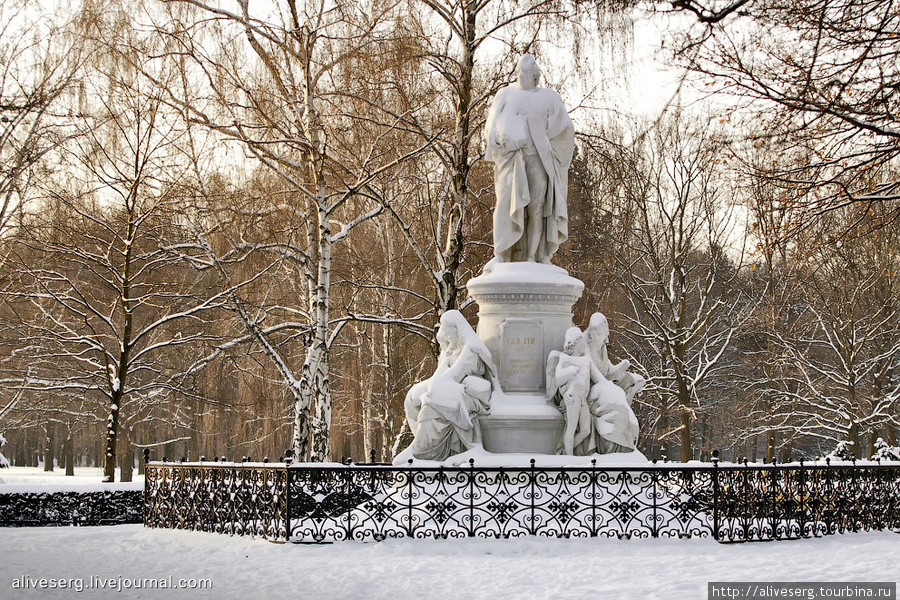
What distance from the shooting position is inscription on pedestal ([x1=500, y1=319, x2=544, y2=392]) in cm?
1175

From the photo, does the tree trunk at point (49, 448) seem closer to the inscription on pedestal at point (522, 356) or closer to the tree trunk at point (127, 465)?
the tree trunk at point (127, 465)

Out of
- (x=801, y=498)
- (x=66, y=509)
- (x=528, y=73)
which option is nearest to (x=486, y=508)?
(x=801, y=498)

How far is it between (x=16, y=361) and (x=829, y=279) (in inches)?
889

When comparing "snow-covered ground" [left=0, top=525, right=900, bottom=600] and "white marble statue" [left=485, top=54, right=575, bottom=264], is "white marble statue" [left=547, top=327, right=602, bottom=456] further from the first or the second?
"snow-covered ground" [left=0, top=525, right=900, bottom=600]

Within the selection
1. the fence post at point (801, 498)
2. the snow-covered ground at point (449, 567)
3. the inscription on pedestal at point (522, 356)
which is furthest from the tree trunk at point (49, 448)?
the fence post at point (801, 498)

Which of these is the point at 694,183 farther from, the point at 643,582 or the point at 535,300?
the point at 643,582

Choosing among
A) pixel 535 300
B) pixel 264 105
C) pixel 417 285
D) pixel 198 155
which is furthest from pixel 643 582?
pixel 417 285

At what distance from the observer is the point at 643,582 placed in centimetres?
736

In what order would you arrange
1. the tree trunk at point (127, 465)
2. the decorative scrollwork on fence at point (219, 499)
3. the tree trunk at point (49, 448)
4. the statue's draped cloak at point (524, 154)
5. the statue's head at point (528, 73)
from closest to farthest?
the decorative scrollwork on fence at point (219, 499)
the statue's draped cloak at point (524, 154)
the statue's head at point (528, 73)
the tree trunk at point (127, 465)
the tree trunk at point (49, 448)

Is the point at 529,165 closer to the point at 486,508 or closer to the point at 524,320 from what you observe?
the point at 524,320

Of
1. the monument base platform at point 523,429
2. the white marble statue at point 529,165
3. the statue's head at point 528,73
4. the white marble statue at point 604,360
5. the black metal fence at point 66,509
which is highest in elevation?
the statue's head at point 528,73

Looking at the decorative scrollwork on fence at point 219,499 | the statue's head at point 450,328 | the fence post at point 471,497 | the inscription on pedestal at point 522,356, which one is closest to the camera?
the fence post at point 471,497

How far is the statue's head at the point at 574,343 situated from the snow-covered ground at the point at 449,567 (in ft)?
9.09

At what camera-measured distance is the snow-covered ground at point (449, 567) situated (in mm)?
7227
